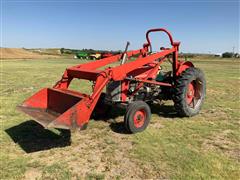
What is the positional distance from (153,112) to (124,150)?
9.10 feet

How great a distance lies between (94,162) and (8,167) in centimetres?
126

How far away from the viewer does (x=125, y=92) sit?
240 inches

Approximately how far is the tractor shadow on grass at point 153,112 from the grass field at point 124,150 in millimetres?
42

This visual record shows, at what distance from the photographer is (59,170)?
3947 mm

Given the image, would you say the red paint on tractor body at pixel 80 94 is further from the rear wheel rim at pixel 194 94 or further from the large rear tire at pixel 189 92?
the rear wheel rim at pixel 194 94

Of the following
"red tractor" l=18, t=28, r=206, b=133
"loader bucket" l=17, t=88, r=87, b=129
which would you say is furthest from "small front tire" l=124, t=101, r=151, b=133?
"loader bucket" l=17, t=88, r=87, b=129

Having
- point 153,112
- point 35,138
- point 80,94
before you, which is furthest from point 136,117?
point 35,138

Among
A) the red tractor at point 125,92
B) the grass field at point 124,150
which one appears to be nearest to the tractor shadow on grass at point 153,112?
the grass field at point 124,150

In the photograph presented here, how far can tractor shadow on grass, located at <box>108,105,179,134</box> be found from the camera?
230 inches

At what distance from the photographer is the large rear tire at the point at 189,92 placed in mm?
6375

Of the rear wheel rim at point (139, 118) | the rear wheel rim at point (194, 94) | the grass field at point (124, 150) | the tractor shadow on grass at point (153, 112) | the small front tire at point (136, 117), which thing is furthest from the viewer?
the rear wheel rim at point (194, 94)

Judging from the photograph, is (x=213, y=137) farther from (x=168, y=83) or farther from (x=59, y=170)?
(x=59, y=170)

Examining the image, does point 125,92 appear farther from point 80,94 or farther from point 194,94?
point 194,94

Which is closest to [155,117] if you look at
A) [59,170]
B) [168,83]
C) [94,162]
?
[168,83]
